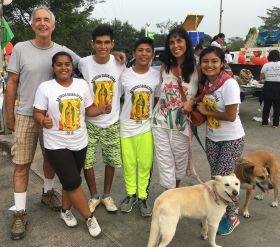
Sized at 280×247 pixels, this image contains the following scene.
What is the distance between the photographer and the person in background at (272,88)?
830cm

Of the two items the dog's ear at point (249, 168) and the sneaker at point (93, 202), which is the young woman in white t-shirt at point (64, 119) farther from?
the dog's ear at point (249, 168)

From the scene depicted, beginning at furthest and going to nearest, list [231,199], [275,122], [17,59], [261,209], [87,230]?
1. [275,122]
2. [261,209]
3. [87,230]
4. [17,59]
5. [231,199]

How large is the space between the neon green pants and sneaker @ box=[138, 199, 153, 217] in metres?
0.06

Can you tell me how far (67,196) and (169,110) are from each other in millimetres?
1368

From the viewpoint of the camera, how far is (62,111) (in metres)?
3.11

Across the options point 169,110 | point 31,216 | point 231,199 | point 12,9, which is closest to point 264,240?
point 231,199

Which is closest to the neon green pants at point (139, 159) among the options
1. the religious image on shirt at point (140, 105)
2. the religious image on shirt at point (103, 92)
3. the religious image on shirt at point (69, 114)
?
the religious image on shirt at point (140, 105)

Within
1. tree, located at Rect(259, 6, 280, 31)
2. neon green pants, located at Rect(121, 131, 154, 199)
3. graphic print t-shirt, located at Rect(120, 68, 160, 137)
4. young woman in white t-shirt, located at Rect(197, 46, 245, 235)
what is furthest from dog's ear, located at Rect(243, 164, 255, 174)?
tree, located at Rect(259, 6, 280, 31)

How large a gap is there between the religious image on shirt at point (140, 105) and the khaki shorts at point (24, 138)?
0.97m

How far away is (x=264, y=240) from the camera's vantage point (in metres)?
3.30

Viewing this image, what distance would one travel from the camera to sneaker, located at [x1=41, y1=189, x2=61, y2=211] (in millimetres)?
3876

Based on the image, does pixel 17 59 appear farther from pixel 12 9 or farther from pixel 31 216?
pixel 12 9

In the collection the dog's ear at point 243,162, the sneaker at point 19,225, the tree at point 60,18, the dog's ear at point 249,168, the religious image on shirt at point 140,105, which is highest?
the tree at point 60,18

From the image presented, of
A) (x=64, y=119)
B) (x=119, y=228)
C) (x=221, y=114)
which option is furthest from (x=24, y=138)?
(x=221, y=114)
